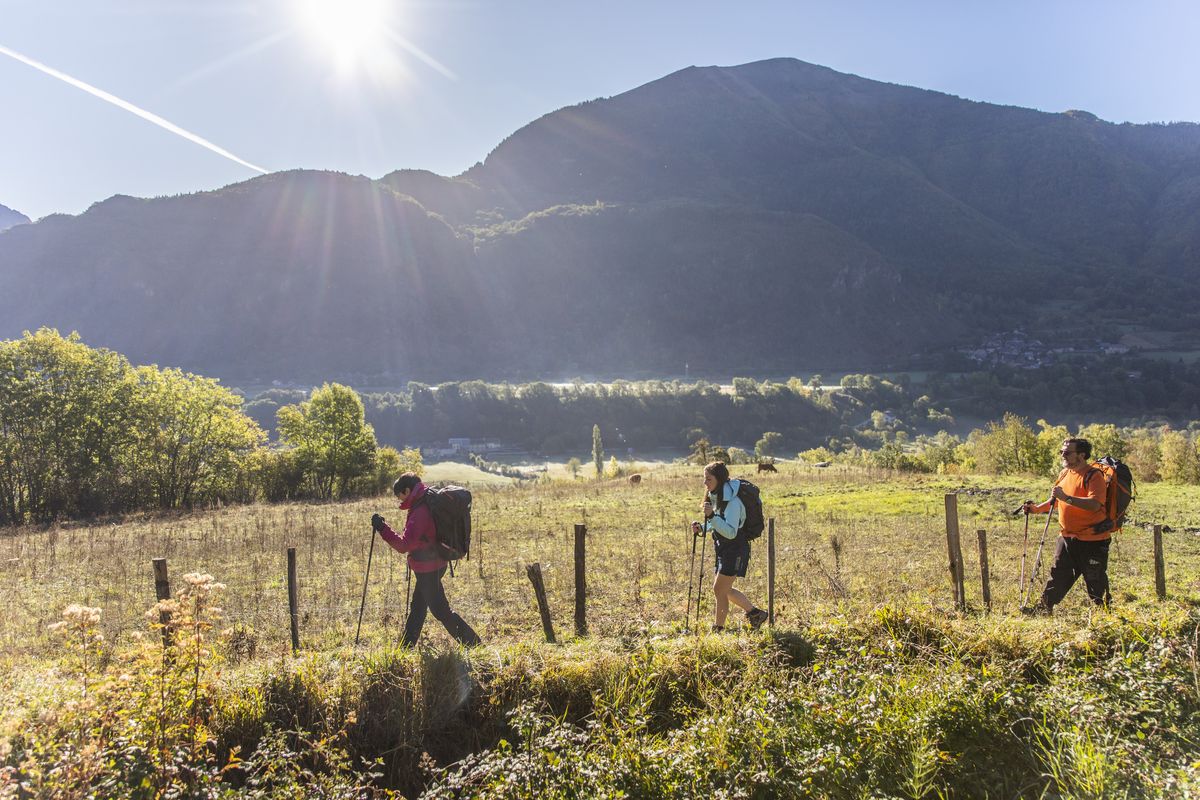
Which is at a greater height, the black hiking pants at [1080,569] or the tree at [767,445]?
the black hiking pants at [1080,569]

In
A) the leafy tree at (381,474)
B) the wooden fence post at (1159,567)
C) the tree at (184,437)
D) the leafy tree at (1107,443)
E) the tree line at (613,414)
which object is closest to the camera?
the wooden fence post at (1159,567)

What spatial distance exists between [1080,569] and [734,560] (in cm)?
408

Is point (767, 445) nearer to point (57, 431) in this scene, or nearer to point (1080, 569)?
point (57, 431)

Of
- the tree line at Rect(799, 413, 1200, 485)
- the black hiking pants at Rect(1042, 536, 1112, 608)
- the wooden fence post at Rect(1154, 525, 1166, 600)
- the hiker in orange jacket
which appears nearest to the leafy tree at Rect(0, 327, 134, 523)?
the black hiking pants at Rect(1042, 536, 1112, 608)

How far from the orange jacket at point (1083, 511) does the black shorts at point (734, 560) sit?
3.72m

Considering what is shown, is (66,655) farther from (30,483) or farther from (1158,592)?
(30,483)

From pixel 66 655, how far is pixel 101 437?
1134 inches

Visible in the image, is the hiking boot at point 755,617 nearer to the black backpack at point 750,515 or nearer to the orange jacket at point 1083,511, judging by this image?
the black backpack at point 750,515

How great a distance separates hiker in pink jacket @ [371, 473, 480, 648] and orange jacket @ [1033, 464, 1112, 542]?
693 cm

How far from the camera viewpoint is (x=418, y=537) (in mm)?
6539

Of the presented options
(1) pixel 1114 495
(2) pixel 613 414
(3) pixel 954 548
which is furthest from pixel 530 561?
(2) pixel 613 414

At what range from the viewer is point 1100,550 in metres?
6.89

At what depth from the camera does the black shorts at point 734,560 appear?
6855 mm

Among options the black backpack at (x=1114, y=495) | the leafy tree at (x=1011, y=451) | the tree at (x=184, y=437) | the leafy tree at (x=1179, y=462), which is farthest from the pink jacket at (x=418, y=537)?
the leafy tree at (x=1011, y=451)
